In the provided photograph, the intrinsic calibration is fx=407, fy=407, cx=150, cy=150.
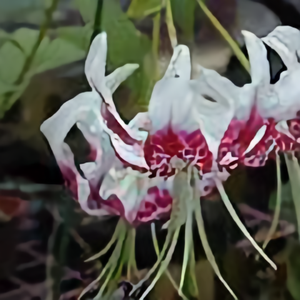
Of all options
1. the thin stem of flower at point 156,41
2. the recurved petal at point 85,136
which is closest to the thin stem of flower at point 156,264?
the recurved petal at point 85,136

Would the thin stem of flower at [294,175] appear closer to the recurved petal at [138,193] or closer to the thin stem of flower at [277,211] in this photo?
the thin stem of flower at [277,211]

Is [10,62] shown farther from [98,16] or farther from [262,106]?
[262,106]

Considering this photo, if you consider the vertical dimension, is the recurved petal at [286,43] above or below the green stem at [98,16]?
below

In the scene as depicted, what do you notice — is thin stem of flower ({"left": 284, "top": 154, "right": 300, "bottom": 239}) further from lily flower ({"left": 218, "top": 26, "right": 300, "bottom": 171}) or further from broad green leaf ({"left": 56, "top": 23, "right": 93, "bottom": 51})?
broad green leaf ({"left": 56, "top": 23, "right": 93, "bottom": 51})

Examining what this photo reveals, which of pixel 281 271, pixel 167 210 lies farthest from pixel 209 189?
pixel 281 271

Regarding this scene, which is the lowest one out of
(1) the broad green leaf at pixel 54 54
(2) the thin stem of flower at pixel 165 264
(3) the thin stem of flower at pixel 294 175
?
(2) the thin stem of flower at pixel 165 264

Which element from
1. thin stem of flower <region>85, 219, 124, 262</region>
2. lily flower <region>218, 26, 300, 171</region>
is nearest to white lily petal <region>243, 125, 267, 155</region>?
lily flower <region>218, 26, 300, 171</region>
